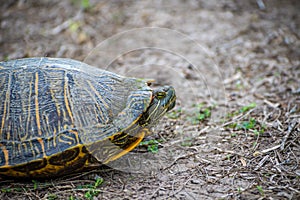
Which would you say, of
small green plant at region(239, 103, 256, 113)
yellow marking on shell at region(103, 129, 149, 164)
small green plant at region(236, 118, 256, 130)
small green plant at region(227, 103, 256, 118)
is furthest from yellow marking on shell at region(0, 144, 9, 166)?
small green plant at region(239, 103, 256, 113)

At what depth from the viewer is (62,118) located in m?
3.74

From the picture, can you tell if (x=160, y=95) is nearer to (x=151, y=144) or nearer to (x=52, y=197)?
(x=151, y=144)

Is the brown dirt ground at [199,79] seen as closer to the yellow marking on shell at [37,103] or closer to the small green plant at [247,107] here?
the small green plant at [247,107]

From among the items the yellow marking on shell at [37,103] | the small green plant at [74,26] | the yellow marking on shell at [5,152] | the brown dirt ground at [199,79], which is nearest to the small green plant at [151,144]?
the brown dirt ground at [199,79]

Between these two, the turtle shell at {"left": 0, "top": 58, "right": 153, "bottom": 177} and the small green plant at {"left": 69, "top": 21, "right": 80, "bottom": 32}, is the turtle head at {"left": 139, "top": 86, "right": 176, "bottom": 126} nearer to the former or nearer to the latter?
the turtle shell at {"left": 0, "top": 58, "right": 153, "bottom": 177}

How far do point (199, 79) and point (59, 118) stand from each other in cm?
357

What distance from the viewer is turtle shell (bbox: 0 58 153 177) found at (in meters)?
3.62

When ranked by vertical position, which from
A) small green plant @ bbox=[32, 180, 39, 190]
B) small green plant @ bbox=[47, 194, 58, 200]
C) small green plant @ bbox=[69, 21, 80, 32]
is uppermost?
small green plant @ bbox=[69, 21, 80, 32]

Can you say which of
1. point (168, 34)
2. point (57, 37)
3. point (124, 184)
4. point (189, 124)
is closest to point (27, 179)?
point (124, 184)

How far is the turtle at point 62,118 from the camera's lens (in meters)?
3.63

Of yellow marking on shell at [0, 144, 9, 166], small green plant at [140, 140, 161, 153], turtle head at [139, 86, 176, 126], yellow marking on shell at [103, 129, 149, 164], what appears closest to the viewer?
yellow marking on shell at [0, 144, 9, 166]

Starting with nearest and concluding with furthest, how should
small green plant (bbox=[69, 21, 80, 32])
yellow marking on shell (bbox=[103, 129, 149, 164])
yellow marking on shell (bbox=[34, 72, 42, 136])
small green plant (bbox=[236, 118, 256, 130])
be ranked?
yellow marking on shell (bbox=[34, 72, 42, 136]), yellow marking on shell (bbox=[103, 129, 149, 164]), small green plant (bbox=[236, 118, 256, 130]), small green plant (bbox=[69, 21, 80, 32])

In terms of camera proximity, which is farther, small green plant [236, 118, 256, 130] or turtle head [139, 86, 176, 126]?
small green plant [236, 118, 256, 130]

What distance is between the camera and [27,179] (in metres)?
3.84
